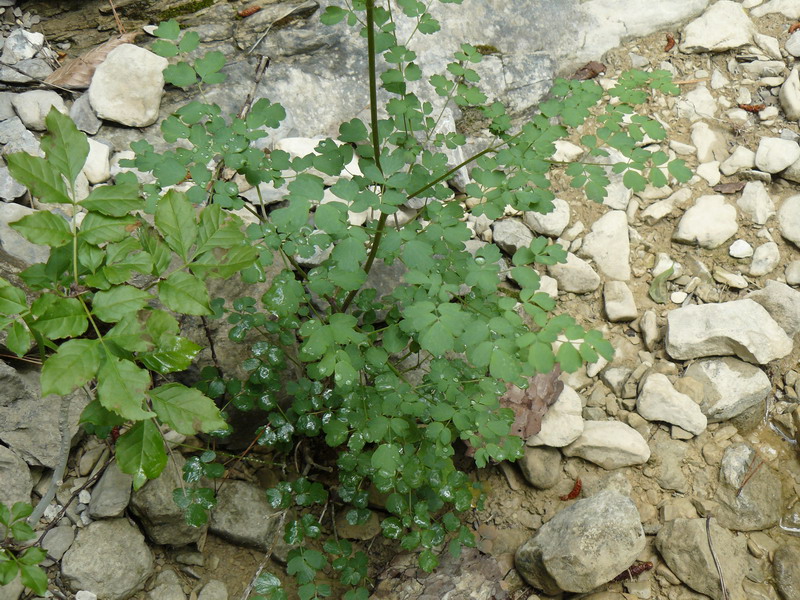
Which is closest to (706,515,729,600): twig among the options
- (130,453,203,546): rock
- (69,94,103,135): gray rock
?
(130,453,203,546): rock

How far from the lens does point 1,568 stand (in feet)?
5.54

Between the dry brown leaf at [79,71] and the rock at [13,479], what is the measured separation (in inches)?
75.3

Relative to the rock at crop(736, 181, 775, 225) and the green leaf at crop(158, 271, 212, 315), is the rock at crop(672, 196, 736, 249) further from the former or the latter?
the green leaf at crop(158, 271, 212, 315)

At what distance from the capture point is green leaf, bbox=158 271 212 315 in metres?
1.50

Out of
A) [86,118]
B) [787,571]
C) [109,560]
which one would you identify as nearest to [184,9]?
[86,118]

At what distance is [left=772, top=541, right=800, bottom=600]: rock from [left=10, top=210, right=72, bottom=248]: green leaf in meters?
2.85

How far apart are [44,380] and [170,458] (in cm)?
149

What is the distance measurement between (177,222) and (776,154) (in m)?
3.41

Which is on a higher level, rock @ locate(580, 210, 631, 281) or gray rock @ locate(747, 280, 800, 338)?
rock @ locate(580, 210, 631, 281)

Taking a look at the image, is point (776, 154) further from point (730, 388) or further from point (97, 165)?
point (97, 165)

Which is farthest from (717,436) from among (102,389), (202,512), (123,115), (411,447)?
(123,115)

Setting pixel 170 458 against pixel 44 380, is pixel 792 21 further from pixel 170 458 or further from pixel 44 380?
pixel 44 380

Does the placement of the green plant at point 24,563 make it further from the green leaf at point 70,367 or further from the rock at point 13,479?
the green leaf at point 70,367

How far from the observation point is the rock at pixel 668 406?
3053 mm
